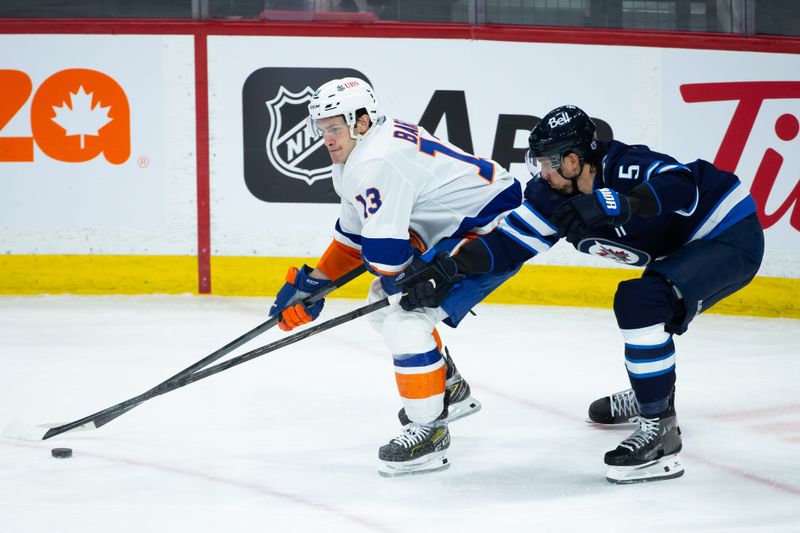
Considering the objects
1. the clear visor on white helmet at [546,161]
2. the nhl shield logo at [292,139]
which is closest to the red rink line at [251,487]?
the clear visor on white helmet at [546,161]

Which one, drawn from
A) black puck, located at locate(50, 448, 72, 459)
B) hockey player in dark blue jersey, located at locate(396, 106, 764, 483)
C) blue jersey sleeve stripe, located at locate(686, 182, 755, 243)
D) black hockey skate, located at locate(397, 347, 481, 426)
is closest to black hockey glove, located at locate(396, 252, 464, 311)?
hockey player in dark blue jersey, located at locate(396, 106, 764, 483)

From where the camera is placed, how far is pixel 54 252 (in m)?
5.82

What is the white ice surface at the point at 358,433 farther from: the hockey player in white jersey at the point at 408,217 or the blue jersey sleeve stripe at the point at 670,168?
the blue jersey sleeve stripe at the point at 670,168

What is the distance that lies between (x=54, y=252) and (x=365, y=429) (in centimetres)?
300

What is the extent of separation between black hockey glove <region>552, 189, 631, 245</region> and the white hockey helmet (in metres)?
0.66

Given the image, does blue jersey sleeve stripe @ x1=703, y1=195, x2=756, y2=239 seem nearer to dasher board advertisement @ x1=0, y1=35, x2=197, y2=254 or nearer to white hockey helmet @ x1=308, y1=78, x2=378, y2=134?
white hockey helmet @ x1=308, y1=78, x2=378, y2=134

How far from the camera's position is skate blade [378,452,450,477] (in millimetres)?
2965

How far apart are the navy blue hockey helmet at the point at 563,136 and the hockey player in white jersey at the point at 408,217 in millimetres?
349

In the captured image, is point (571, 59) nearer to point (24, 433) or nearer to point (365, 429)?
point (365, 429)

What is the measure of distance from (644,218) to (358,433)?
3.64 feet

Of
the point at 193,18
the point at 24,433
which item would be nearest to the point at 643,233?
the point at 24,433

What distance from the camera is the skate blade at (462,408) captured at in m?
3.52

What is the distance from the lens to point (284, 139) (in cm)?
→ 577

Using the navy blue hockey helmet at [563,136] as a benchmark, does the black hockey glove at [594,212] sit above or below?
below
